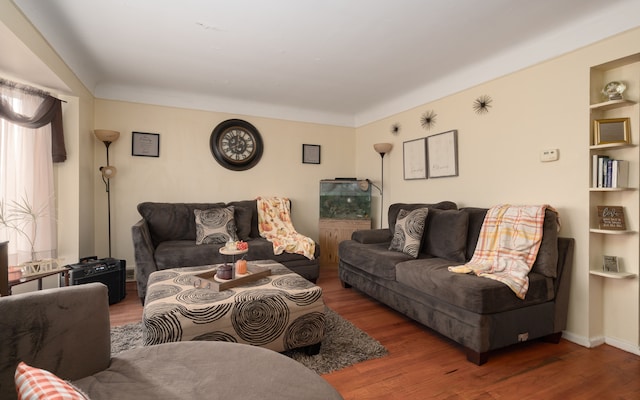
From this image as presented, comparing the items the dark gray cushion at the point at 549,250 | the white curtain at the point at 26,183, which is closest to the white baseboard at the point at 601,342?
the dark gray cushion at the point at 549,250

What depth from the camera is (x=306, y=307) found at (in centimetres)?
196

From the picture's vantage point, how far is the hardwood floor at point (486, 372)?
65.3 inches

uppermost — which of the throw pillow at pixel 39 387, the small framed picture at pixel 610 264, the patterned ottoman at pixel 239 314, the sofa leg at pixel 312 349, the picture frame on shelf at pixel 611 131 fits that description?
the picture frame on shelf at pixel 611 131

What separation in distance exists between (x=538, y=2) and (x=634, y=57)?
0.73 metres

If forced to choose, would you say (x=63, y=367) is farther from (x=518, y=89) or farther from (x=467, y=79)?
(x=467, y=79)

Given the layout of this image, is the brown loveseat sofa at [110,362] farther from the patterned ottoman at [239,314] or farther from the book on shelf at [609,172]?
the book on shelf at [609,172]

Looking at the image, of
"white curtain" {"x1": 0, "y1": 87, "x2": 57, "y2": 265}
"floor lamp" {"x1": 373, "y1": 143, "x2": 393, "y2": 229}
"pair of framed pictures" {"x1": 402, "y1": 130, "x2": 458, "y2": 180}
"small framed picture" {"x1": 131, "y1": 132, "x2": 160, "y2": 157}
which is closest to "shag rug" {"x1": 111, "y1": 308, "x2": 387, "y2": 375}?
"white curtain" {"x1": 0, "y1": 87, "x2": 57, "y2": 265}

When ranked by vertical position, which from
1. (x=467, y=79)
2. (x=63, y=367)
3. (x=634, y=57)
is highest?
(x=467, y=79)

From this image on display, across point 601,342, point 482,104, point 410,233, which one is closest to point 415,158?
point 482,104

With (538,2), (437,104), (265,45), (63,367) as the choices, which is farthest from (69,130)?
(538,2)

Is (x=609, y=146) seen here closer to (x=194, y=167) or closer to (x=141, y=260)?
(x=141, y=260)

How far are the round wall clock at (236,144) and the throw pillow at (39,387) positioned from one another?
3713 mm

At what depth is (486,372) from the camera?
6.07 feet

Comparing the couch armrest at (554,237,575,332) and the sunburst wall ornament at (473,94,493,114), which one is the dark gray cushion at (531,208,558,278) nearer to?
the couch armrest at (554,237,575,332)
